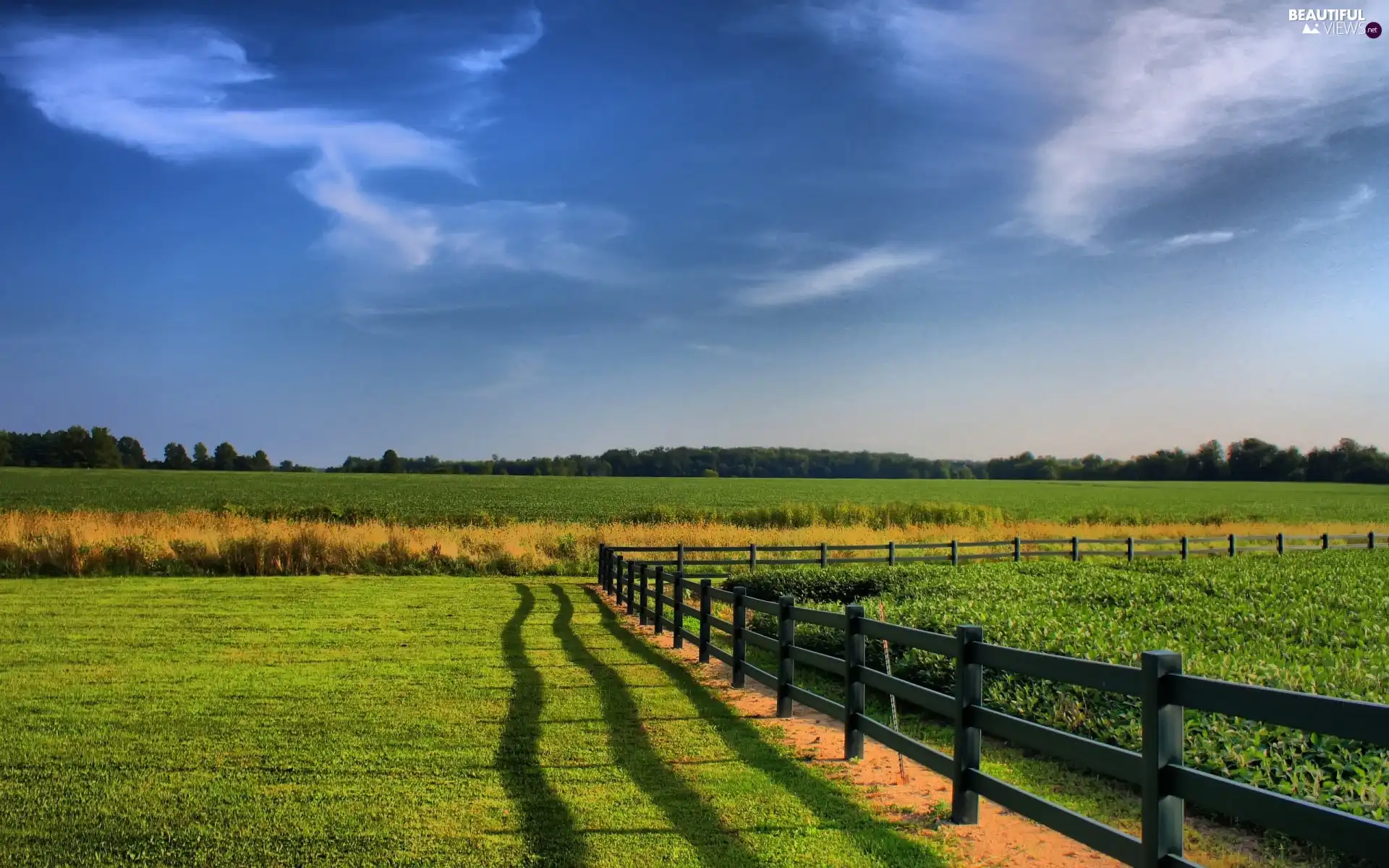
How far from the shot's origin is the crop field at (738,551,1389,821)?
6.23 metres

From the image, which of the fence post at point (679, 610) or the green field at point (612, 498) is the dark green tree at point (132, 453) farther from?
the fence post at point (679, 610)

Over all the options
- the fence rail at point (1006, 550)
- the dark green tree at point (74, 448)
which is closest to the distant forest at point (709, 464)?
the dark green tree at point (74, 448)

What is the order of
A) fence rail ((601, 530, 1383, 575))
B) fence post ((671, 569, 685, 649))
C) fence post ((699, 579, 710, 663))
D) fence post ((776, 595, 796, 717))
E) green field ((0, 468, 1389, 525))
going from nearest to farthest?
fence post ((776, 595, 796, 717))
fence post ((699, 579, 710, 663))
fence post ((671, 569, 685, 649))
fence rail ((601, 530, 1383, 575))
green field ((0, 468, 1389, 525))

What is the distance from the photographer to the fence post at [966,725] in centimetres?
565

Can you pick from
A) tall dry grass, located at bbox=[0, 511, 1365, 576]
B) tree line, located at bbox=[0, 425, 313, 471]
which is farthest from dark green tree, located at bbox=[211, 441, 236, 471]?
tall dry grass, located at bbox=[0, 511, 1365, 576]

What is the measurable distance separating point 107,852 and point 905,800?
5.05m

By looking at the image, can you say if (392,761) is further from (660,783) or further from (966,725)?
(966,725)

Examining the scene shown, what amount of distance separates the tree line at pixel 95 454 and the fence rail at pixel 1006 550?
449 feet

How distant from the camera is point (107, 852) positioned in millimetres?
5203

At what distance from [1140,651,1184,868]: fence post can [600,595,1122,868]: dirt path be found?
134 centimetres

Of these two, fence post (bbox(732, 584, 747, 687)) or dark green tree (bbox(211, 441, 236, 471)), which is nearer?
fence post (bbox(732, 584, 747, 687))

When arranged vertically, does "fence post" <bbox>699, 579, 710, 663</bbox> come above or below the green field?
above

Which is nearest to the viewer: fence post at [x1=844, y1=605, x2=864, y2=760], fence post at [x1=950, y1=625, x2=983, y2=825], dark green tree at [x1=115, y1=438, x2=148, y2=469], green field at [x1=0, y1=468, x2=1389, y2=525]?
fence post at [x1=950, y1=625, x2=983, y2=825]

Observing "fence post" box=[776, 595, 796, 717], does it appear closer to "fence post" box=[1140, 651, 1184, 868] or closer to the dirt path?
the dirt path
